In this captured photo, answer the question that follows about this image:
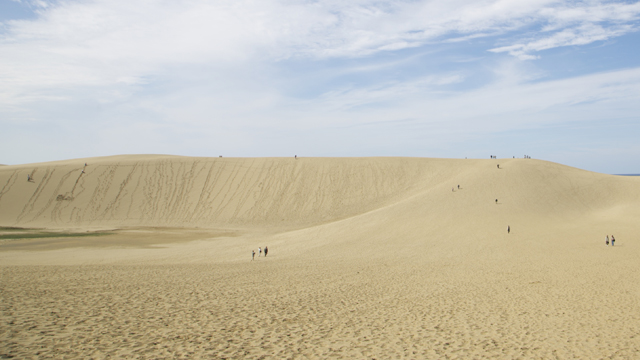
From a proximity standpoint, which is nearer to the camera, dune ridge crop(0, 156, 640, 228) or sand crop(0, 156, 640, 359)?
sand crop(0, 156, 640, 359)

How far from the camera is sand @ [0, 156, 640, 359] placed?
7535mm

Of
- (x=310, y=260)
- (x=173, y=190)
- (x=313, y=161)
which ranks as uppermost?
(x=313, y=161)

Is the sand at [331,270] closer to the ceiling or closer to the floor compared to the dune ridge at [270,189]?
closer to the floor

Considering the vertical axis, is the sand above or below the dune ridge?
below

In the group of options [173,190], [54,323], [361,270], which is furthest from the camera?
[173,190]

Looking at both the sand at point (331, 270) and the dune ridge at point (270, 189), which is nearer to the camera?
the sand at point (331, 270)

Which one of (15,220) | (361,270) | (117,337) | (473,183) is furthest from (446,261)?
(15,220)

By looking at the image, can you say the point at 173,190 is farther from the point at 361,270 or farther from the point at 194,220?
the point at 361,270

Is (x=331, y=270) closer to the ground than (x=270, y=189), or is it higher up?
closer to the ground

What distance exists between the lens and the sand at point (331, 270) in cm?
754

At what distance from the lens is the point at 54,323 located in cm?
792

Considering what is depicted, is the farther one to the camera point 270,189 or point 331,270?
point 270,189

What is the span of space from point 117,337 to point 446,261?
1434 cm

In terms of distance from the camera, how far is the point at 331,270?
1598cm
